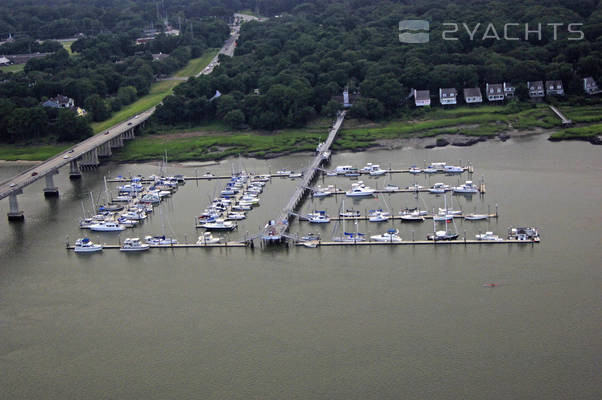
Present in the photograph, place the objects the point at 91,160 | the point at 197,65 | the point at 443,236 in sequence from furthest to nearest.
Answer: the point at 197,65
the point at 91,160
the point at 443,236

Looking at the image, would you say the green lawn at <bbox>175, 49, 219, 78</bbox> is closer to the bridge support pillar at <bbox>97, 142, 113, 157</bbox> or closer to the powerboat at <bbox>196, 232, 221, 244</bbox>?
the bridge support pillar at <bbox>97, 142, 113, 157</bbox>

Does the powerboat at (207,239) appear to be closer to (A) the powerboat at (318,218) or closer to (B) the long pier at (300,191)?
(B) the long pier at (300,191)

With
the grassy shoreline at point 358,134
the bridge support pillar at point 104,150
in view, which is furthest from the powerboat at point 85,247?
the bridge support pillar at point 104,150

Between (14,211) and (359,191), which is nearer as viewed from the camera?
(14,211)

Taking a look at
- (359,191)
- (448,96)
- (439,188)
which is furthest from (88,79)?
(439,188)

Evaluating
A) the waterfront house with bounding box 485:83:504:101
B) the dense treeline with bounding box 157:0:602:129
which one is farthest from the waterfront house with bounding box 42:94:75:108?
the waterfront house with bounding box 485:83:504:101

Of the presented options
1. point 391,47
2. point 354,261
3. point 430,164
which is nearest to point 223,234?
point 354,261

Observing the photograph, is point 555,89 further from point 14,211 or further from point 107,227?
point 14,211
